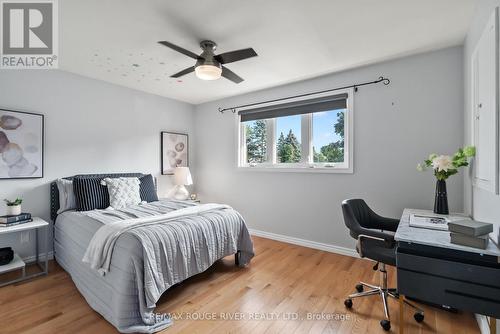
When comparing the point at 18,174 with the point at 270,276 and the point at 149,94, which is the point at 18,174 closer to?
the point at 149,94

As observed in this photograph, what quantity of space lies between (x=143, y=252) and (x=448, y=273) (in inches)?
80.4

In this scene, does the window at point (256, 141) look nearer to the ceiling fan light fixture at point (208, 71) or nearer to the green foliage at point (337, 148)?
the green foliage at point (337, 148)

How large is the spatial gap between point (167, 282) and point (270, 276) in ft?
3.74

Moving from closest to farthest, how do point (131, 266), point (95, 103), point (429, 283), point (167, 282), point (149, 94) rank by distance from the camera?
1. point (429, 283)
2. point (131, 266)
3. point (167, 282)
4. point (95, 103)
5. point (149, 94)

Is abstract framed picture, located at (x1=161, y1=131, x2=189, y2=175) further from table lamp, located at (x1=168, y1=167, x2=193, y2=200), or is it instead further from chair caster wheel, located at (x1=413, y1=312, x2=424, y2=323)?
chair caster wheel, located at (x1=413, y1=312, x2=424, y2=323)

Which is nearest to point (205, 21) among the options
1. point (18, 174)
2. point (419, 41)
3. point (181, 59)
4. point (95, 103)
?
point (181, 59)

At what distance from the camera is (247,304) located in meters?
2.15

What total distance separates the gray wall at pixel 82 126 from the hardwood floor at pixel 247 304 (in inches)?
46.5

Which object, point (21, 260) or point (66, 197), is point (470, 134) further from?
point (21, 260)

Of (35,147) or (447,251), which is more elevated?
(35,147)

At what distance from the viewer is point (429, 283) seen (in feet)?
4.65

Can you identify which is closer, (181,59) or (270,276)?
(270,276)

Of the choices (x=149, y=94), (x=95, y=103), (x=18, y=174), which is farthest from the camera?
(x=149, y=94)

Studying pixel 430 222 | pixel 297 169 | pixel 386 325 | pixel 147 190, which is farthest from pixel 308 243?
pixel 147 190
